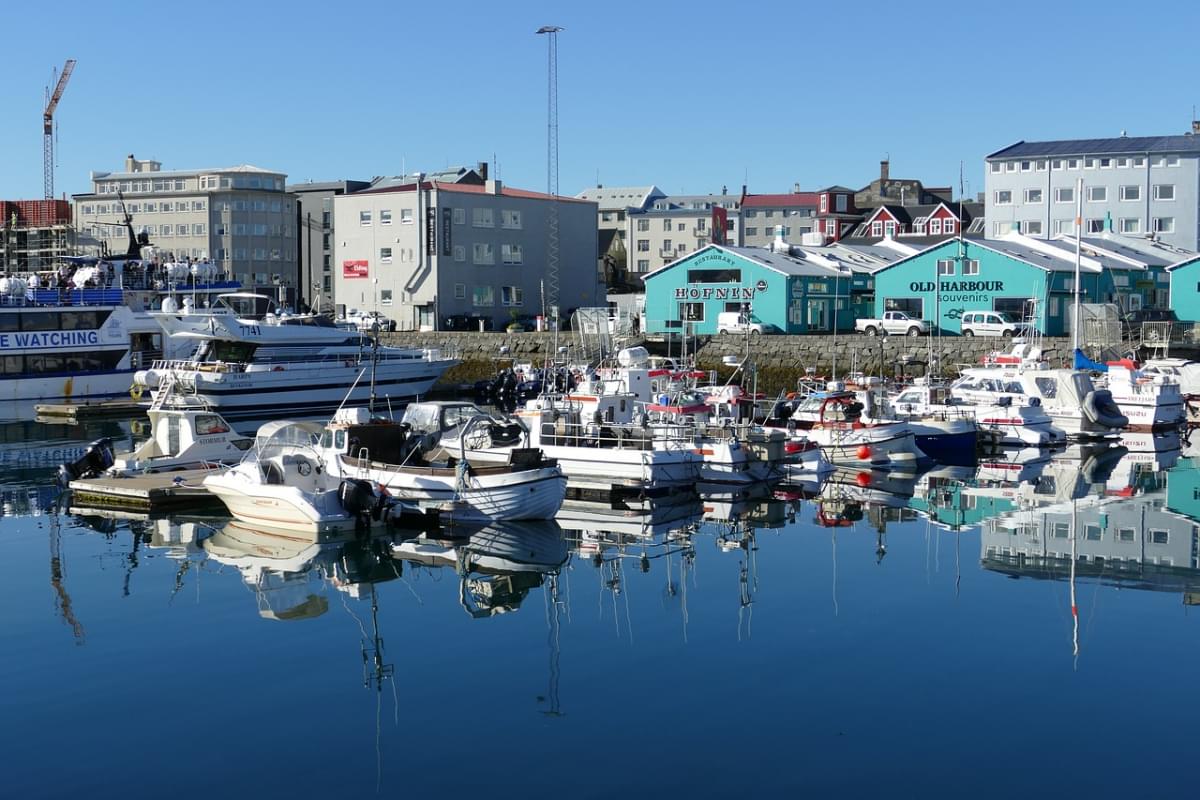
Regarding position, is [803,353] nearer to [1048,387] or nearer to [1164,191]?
[1048,387]

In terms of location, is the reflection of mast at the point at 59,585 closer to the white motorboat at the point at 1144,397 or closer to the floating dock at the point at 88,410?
the floating dock at the point at 88,410

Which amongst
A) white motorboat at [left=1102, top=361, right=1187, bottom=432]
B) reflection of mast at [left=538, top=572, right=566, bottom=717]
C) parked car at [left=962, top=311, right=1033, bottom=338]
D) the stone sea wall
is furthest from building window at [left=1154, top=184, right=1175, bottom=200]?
reflection of mast at [left=538, top=572, right=566, bottom=717]

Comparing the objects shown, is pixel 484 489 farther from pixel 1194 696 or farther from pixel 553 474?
pixel 1194 696

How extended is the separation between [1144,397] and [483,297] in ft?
114

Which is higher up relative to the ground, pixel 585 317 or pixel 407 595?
pixel 585 317

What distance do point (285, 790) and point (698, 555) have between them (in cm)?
1055

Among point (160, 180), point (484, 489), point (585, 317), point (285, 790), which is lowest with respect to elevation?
point (285, 790)

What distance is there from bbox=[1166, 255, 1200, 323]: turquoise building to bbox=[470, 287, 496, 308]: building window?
99.9ft

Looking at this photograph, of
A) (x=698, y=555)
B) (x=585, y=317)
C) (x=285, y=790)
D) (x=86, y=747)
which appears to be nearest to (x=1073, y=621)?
(x=698, y=555)

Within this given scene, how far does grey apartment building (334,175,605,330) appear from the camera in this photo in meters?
63.6

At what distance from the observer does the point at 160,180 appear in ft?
267

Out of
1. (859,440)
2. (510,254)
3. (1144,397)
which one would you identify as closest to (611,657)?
(859,440)

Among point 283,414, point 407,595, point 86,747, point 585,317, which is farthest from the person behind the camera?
point 585,317

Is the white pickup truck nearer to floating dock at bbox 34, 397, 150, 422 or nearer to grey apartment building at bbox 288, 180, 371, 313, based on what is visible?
floating dock at bbox 34, 397, 150, 422
